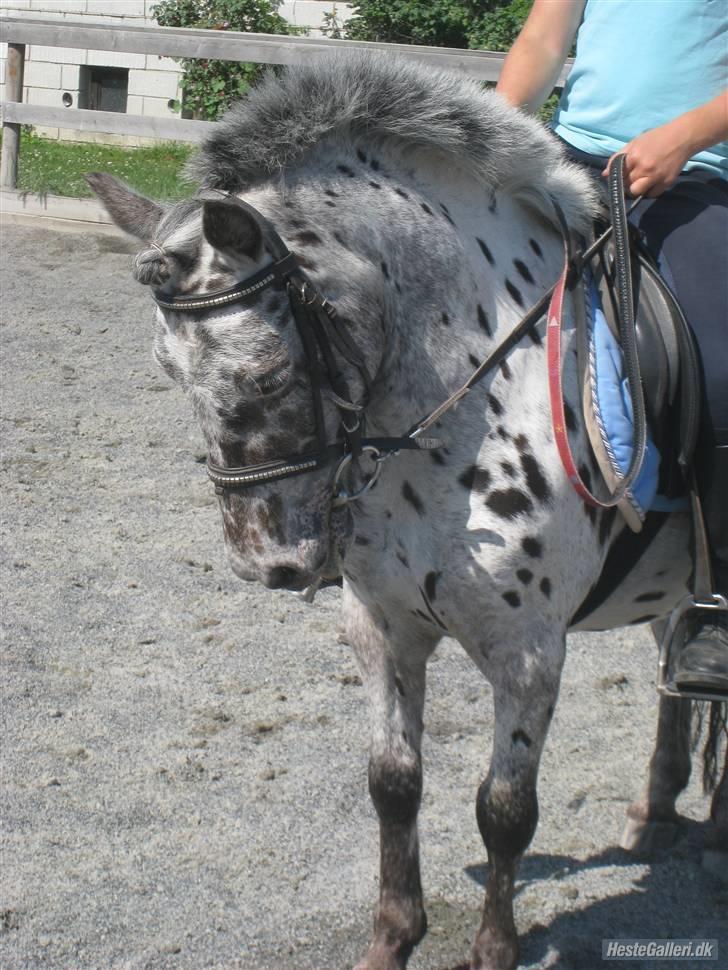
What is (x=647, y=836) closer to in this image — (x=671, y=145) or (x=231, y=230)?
(x=671, y=145)

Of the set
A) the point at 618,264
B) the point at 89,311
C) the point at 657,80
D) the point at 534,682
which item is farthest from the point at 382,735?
the point at 89,311

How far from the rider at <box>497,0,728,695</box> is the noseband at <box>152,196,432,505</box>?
2.61 ft

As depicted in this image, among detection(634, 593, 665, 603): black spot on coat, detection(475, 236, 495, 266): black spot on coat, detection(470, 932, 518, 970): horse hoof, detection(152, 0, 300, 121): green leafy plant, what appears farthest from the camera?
detection(152, 0, 300, 121): green leafy plant

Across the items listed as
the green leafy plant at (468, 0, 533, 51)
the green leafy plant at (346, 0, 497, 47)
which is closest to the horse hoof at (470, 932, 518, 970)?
the green leafy plant at (468, 0, 533, 51)

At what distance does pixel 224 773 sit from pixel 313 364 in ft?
6.54

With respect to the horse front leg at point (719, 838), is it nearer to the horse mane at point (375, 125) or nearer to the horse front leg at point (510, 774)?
the horse front leg at point (510, 774)

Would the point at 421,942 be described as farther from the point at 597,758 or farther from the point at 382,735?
the point at 597,758

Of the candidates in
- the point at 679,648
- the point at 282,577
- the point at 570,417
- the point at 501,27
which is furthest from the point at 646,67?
the point at 501,27

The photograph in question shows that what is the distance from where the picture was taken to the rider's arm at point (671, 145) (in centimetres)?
261

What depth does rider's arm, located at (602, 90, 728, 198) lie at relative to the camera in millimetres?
2613

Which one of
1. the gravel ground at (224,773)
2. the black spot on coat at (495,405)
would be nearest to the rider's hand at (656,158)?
the black spot on coat at (495,405)

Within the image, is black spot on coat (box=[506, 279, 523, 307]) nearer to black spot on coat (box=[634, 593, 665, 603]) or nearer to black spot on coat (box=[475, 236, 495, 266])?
black spot on coat (box=[475, 236, 495, 266])

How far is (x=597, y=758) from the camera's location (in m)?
4.12

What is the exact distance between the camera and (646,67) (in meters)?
2.82
